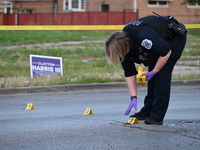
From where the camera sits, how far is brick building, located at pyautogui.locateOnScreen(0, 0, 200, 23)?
47.2 metres

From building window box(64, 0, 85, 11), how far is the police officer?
43998mm

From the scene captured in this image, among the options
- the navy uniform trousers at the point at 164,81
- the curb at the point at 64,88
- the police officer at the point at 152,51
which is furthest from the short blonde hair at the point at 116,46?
the curb at the point at 64,88

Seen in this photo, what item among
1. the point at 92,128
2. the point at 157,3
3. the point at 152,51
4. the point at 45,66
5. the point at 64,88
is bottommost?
the point at 64,88

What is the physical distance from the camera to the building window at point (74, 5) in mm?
49625

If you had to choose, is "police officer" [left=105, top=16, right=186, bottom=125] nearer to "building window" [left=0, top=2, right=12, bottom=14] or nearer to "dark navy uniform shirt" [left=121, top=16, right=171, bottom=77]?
"dark navy uniform shirt" [left=121, top=16, right=171, bottom=77]

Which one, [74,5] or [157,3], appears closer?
[157,3]

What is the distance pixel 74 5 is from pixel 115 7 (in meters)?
4.68

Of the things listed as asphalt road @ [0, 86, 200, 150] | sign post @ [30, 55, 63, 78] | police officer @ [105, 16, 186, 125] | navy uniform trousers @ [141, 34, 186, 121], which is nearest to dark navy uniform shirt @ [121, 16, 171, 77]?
police officer @ [105, 16, 186, 125]

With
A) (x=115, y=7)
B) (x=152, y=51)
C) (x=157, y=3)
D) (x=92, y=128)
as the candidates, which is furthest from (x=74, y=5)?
(x=152, y=51)

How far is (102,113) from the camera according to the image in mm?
8070

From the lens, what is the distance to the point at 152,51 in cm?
571

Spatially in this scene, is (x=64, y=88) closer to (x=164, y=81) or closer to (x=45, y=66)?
(x=45, y=66)

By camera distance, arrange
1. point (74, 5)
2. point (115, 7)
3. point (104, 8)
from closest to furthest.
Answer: point (115, 7) → point (104, 8) → point (74, 5)

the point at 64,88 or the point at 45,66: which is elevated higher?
the point at 45,66
